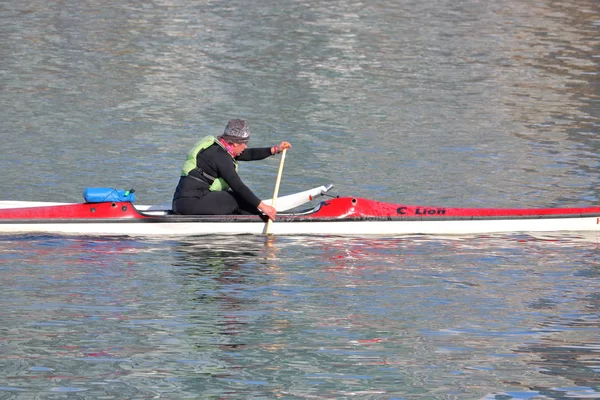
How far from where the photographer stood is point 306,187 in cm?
2202

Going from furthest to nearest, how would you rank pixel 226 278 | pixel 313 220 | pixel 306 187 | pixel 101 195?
pixel 306 187
pixel 313 220
pixel 101 195
pixel 226 278

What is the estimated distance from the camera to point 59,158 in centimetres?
2381

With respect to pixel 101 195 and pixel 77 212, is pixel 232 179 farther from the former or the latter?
pixel 77 212

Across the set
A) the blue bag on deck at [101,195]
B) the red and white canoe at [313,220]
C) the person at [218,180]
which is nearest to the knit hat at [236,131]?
the person at [218,180]

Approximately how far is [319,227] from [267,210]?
0.91 metres

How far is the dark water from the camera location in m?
12.1

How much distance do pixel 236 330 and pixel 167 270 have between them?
2705mm

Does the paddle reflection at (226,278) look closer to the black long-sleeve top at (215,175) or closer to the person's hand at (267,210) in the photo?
the person's hand at (267,210)

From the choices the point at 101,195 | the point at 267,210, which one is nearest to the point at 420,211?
the point at 267,210

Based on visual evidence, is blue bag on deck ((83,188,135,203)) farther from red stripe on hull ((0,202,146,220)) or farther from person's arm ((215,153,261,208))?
person's arm ((215,153,261,208))

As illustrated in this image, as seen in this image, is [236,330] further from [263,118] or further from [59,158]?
[263,118]

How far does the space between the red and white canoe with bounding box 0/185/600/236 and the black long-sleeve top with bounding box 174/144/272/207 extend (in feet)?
1.19

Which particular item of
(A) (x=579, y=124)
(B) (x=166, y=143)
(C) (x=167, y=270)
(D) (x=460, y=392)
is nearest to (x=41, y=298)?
(C) (x=167, y=270)

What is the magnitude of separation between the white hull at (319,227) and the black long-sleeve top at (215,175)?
17.6 inches
